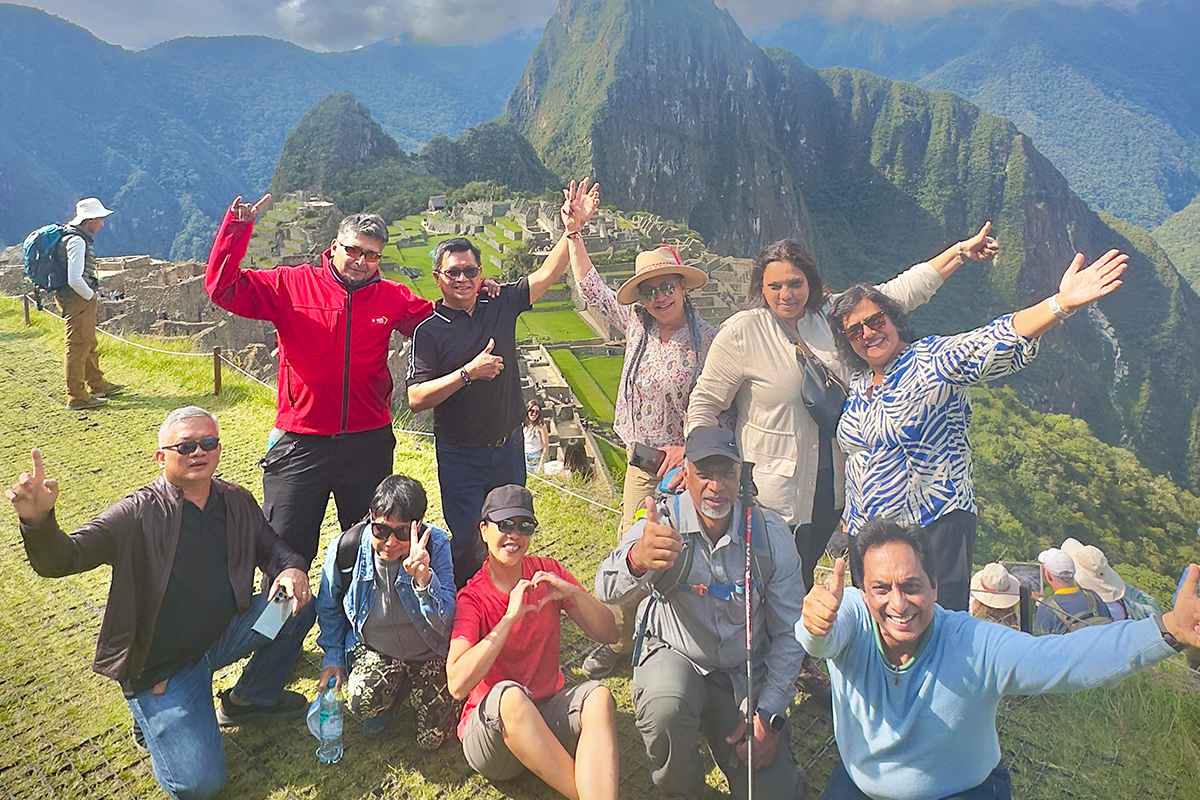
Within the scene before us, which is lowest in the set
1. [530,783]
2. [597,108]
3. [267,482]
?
[530,783]

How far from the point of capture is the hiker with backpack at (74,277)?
621 centimetres

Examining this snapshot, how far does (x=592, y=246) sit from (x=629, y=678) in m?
36.9

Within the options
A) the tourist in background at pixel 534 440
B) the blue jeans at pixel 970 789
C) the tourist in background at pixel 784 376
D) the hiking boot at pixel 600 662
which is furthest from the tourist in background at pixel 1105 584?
the tourist in background at pixel 534 440

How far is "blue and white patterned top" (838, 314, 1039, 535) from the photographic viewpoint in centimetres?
235

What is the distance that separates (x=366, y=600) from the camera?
104 inches

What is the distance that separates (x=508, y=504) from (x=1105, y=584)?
2.82 meters

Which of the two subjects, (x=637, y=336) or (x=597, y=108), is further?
(x=597, y=108)

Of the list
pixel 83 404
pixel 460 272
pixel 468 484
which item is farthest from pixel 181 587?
pixel 83 404

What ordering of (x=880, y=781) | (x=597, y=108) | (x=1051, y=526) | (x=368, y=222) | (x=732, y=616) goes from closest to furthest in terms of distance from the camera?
(x=880, y=781), (x=732, y=616), (x=368, y=222), (x=1051, y=526), (x=597, y=108)

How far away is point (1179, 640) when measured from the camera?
1.51 meters

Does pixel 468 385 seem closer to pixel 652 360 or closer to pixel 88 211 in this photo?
pixel 652 360

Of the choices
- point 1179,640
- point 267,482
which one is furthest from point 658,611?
point 267,482

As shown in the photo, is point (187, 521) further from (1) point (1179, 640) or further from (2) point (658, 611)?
(1) point (1179, 640)

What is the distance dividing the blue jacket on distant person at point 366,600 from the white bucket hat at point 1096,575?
2833 millimetres
